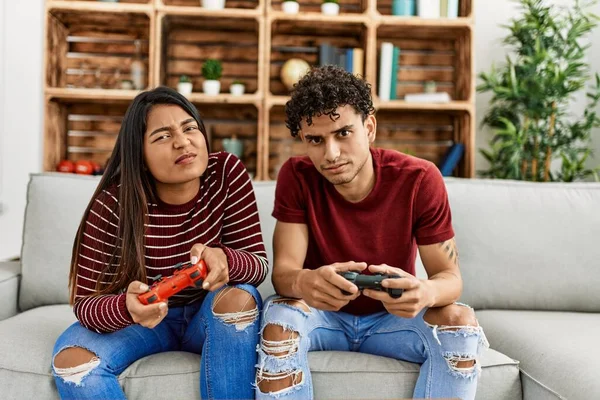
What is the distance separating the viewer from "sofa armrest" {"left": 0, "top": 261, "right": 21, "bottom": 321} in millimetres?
1745

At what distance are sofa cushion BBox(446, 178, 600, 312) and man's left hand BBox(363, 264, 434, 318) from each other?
26.8 inches

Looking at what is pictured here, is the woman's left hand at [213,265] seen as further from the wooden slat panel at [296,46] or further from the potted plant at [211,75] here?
the wooden slat panel at [296,46]

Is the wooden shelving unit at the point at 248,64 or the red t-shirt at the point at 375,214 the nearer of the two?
the red t-shirt at the point at 375,214

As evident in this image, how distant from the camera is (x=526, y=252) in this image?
74.0 inches

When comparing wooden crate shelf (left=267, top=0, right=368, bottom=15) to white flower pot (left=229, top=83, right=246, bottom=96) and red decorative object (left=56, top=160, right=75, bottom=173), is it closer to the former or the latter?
white flower pot (left=229, top=83, right=246, bottom=96)

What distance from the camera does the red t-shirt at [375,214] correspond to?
1467 millimetres

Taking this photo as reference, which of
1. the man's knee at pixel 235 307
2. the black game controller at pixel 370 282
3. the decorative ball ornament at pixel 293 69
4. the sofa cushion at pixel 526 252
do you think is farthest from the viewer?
the decorative ball ornament at pixel 293 69

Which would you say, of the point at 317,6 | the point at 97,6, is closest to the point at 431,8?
the point at 317,6

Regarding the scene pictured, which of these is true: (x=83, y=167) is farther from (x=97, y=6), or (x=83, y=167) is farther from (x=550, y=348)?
(x=550, y=348)

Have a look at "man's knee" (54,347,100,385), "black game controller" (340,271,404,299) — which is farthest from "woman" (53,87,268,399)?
"black game controller" (340,271,404,299)

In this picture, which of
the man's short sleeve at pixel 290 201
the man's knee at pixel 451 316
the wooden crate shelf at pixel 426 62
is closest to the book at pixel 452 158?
the wooden crate shelf at pixel 426 62

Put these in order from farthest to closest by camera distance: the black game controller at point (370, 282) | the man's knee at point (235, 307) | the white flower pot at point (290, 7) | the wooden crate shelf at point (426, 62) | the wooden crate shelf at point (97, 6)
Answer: the wooden crate shelf at point (426, 62) → the white flower pot at point (290, 7) → the wooden crate shelf at point (97, 6) → the man's knee at point (235, 307) → the black game controller at point (370, 282)

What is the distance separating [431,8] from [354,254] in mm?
1771

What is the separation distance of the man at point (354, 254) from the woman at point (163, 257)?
0.08 meters
